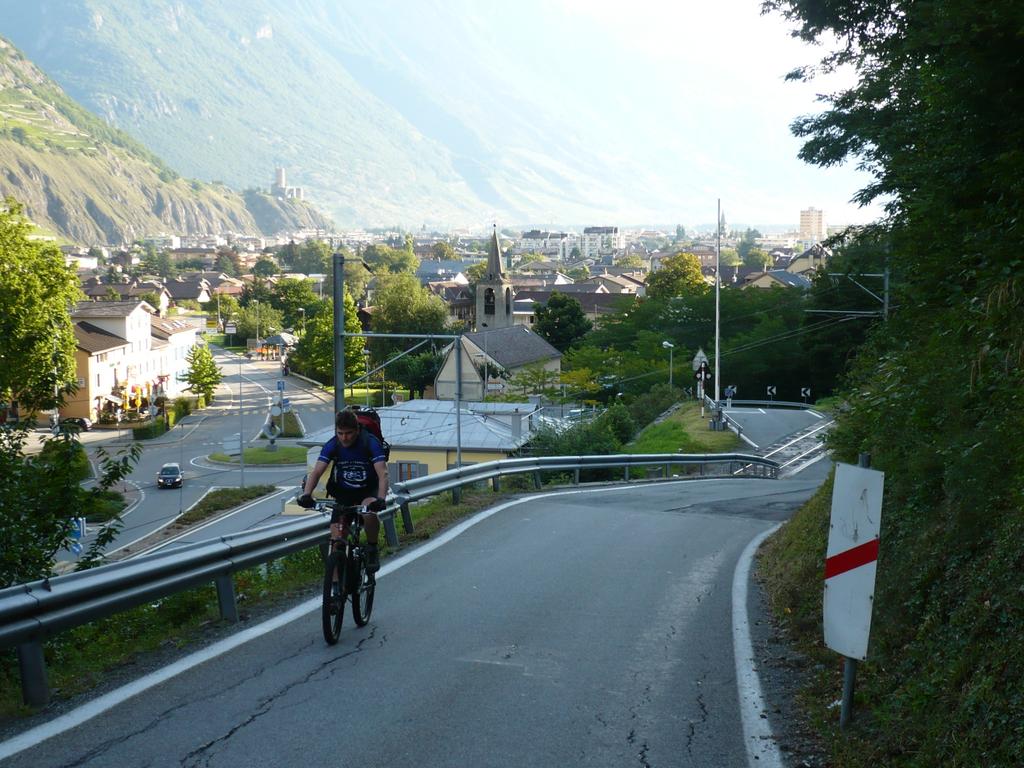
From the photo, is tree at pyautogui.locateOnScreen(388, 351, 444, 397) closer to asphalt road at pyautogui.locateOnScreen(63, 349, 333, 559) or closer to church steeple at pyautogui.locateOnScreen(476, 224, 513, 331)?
asphalt road at pyautogui.locateOnScreen(63, 349, 333, 559)

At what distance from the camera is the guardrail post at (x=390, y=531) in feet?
38.5

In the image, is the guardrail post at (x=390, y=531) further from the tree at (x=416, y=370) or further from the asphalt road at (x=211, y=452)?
the tree at (x=416, y=370)

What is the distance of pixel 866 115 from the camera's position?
21.0m

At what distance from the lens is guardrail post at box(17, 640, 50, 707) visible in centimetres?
597

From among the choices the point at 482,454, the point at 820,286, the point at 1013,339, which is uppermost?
the point at 820,286

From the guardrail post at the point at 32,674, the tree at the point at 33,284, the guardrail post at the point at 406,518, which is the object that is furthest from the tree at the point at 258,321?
the guardrail post at the point at 32,674

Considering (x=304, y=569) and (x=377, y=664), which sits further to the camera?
(x=304, y=569)

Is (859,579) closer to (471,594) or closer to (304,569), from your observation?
(471,594)

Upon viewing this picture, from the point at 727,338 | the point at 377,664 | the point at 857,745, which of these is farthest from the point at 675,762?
the point at 727,338

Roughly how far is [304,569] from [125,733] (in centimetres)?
491

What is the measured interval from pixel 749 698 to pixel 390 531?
18.7 ft

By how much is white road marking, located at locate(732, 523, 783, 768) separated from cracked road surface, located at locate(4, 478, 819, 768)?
0.08 meters

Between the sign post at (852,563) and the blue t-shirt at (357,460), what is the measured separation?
3.51 m

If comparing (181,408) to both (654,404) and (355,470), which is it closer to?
(654,404)
